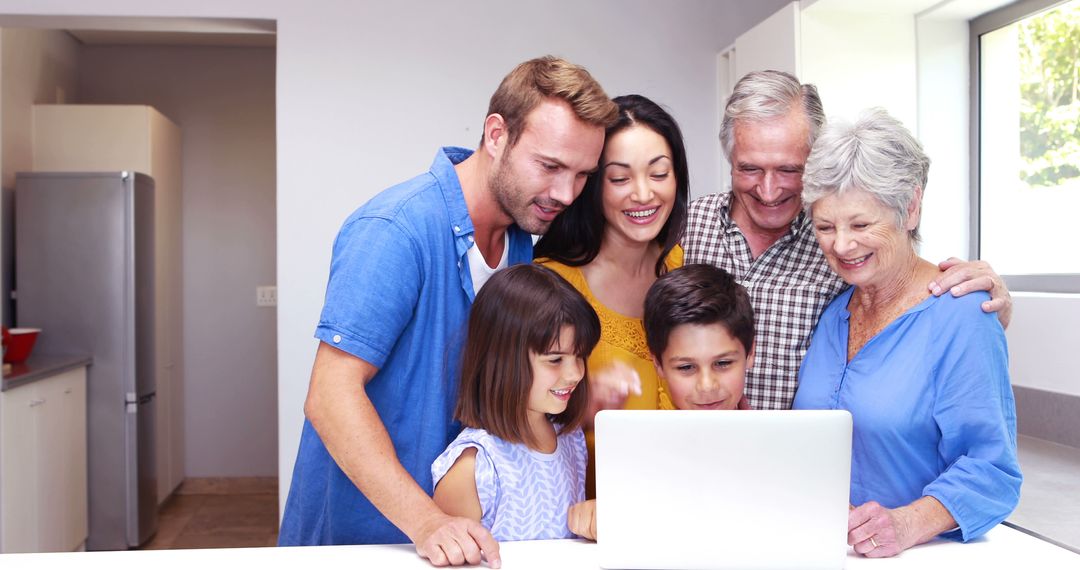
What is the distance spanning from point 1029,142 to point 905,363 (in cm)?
160

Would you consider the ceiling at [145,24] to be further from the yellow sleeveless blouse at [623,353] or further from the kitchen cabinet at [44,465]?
the yellow sleeveless blouse at [623,353]

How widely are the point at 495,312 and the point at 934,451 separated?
72cm

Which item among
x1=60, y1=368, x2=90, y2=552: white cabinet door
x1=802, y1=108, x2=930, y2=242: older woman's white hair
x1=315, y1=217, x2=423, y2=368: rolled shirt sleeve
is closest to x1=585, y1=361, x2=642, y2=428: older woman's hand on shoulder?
x1=315, y1=217, x2=423, y2=368: rolled shirt sleeve

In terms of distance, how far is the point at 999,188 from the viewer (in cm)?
271

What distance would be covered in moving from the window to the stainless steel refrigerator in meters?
3.71

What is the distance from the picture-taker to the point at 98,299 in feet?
14.4

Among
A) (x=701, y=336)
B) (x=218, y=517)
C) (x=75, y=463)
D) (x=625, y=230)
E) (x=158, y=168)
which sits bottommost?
(x=218, y=517)

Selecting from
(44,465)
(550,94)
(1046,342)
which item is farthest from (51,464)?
(1046,342)

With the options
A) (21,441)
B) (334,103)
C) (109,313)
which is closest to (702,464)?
(334,103)

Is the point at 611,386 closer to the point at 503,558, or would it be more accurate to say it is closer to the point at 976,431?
the point at 503,558

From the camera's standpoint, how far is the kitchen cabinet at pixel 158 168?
472 centimetres

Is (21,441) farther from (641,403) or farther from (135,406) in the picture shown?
(641,403)

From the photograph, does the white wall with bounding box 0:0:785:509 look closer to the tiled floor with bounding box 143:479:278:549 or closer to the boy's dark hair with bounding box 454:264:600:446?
the tiled floor with bounding box 143:479:278:549

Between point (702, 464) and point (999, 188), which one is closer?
point (702, 464)
